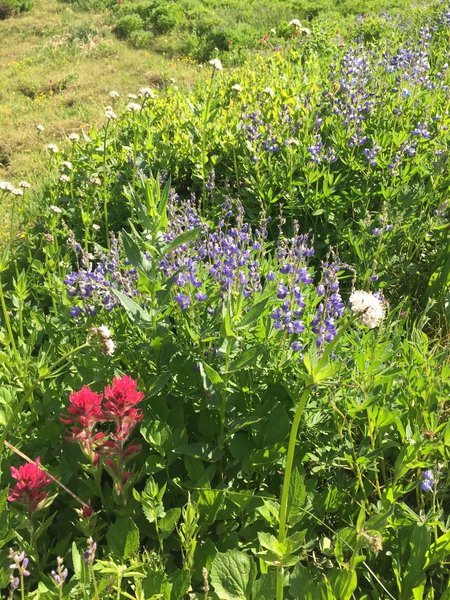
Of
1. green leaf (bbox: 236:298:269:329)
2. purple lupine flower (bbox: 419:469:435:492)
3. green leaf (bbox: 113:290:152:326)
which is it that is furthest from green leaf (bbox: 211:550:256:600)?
green leaf (bbox: 113:290:152:326)

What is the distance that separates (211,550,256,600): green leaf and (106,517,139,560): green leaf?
0.85ft

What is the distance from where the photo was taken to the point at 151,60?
1166 cm

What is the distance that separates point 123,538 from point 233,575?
0.36 metres

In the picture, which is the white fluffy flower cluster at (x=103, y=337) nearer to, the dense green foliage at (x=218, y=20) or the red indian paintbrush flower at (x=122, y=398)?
the red indian paintbrush flower at (x=122, y=398)

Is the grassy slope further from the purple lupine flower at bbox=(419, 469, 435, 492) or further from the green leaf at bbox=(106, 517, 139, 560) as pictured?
the purple lupine flower at bbox=(419, 469, 435, 492)

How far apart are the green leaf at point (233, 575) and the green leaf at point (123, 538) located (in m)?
0.26

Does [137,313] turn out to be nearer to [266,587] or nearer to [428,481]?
[266,587]

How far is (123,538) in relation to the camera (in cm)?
177

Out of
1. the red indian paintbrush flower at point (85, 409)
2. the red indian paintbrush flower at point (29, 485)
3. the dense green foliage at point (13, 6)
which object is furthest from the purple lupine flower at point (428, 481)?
the dense green foliage at point (13, 6)

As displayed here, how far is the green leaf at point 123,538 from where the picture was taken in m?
1.76

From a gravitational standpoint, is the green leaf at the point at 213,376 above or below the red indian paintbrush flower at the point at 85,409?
below

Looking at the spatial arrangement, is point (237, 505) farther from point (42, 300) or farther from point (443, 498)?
point (42, 300)

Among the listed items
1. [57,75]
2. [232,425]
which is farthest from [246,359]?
[57,75]

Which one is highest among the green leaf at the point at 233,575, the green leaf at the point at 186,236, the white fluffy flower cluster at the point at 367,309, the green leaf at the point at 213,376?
the white fluffy flower cluster at the point at 367,309
